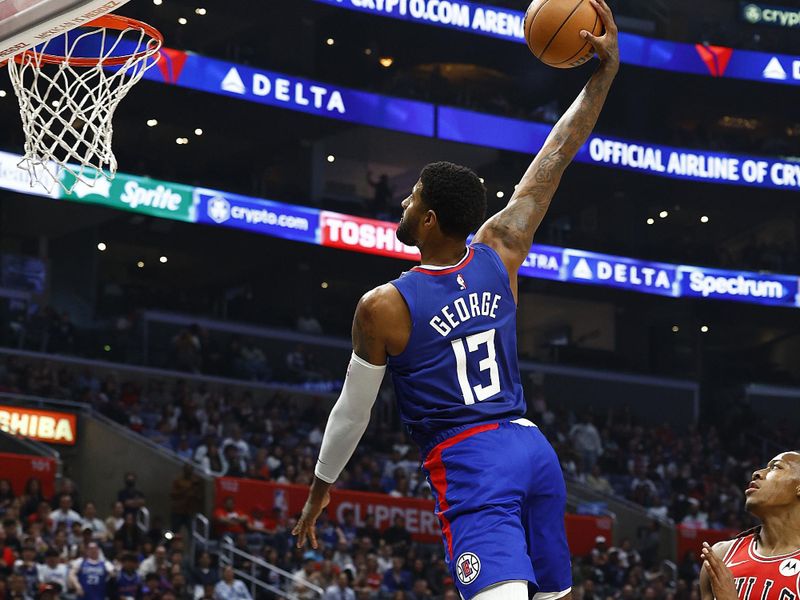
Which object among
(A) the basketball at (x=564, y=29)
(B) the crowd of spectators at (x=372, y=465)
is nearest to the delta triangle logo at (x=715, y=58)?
(B) the crowd of spectators at (x=372, y=465)

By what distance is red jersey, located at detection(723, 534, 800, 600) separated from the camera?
4770 millimetres

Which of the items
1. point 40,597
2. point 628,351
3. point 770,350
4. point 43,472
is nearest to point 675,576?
point 43,472

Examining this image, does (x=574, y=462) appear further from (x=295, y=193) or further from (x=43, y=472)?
(x=43, y=472)

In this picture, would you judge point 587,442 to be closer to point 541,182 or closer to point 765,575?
point 765,575

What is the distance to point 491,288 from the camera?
12.8 feet

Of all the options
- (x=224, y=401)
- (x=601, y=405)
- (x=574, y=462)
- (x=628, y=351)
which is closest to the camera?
(x=224, y=401)

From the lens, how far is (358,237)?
82.9ft

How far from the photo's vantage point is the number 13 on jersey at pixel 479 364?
3803mm

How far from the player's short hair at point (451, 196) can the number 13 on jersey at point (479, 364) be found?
335mm

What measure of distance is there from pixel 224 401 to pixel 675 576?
7.90m

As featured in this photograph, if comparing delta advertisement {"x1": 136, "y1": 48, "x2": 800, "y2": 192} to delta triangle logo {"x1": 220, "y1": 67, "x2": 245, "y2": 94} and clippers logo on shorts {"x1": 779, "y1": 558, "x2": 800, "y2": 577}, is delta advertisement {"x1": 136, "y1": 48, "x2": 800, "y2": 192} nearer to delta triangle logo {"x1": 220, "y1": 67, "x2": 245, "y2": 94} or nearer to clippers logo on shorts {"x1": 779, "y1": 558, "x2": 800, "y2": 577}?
delta triangle logo {"x1": 220, "y1": 67, "x2": 245, "y2": 94}

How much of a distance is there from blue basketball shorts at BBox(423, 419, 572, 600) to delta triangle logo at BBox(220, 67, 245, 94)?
67.2 ft

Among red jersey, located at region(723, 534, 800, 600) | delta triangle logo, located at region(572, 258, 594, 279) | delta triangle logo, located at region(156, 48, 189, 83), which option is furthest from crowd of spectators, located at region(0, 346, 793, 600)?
red jersey, located at region(723, 534, 800, 600)

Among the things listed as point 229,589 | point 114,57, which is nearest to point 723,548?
point 114,57
